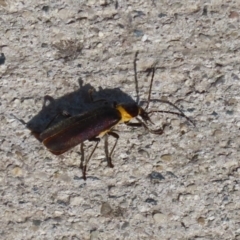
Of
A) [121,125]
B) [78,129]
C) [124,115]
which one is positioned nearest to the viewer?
[78,129]

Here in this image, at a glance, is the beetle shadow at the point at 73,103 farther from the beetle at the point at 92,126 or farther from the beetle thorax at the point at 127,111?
the beetle thorax at the point at 127,111

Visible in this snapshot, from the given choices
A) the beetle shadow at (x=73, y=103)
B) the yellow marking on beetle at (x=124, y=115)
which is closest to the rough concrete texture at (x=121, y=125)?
the beetle shadow at (x=73, y=103)

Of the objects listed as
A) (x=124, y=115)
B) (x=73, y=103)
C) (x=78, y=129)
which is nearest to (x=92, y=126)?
(x=78, y=129)

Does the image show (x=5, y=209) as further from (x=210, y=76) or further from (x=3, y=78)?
(x=210, y=76)

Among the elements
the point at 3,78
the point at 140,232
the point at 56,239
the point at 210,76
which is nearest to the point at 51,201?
the point at 56,239

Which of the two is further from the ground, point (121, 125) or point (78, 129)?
point (78, 129)

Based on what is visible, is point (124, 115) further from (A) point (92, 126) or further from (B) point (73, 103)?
(B) point (73, 103)

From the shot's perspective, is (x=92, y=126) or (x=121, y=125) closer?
(x=92, y=126)
